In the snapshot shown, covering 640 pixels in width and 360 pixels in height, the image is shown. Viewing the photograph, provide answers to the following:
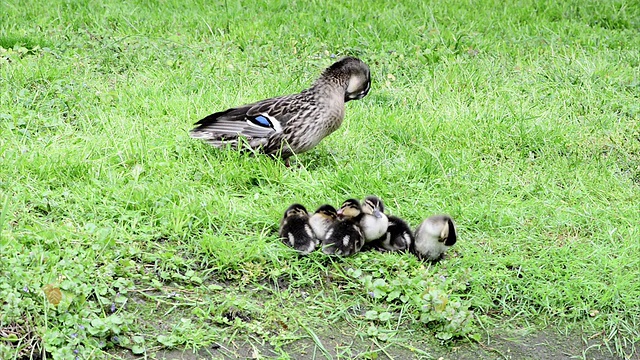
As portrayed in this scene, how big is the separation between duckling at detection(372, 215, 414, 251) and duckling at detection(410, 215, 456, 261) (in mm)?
44

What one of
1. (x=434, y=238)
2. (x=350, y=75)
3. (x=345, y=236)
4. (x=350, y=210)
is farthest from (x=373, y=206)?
(x=350, y=75)

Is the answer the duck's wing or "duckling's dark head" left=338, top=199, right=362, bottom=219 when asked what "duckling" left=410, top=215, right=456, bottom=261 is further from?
the duck's wing

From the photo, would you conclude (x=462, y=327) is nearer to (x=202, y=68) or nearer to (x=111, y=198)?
(x=111, y=198)

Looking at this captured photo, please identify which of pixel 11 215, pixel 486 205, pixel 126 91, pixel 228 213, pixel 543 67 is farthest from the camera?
pixel 543 67

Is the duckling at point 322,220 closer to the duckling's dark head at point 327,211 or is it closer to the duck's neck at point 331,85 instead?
the duckling's dark head at point 327,211

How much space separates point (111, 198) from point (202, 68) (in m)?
2.95

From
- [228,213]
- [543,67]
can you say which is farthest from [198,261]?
[543,67]

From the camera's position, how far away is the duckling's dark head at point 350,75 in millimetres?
7137

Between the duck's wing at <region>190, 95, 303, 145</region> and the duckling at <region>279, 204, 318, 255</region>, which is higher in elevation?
the duck's wing at <region>190, 95, 303, 145</region>

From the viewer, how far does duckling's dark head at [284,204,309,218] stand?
5629 mm

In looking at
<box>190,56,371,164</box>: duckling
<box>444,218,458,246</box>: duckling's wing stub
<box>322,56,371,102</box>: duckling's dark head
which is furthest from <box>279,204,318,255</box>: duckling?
<box>322,56,371,102</box>: duckling's dark head

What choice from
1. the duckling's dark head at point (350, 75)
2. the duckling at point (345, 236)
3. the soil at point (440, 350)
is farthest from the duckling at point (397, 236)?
the duckling's dark head at point (350, 75)

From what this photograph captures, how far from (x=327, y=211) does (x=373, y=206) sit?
302mm

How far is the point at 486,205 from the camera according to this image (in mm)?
6328
